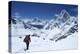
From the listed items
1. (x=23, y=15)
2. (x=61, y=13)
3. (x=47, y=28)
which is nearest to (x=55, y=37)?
(x=47, y=28)

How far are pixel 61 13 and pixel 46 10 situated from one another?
14cm

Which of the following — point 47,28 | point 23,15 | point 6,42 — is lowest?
point 6,42

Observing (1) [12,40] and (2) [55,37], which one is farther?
(2) [55,37]

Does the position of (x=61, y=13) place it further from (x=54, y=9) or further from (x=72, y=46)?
(x=72, y=46)

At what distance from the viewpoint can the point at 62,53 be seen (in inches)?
59.0

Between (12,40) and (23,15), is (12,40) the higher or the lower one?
the lower one

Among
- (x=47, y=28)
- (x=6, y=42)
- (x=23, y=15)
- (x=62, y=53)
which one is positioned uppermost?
(x=23, y=15)

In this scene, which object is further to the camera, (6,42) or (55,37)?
(55,37)

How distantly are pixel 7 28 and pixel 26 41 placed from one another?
0.62 feet

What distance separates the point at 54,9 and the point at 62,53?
400 mm

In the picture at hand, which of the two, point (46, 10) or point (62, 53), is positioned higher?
point (46, 10)

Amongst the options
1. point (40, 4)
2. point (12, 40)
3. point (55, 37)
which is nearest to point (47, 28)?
point (55, 37)

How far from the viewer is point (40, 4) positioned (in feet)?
4.76

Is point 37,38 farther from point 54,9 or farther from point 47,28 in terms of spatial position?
point 54,9
